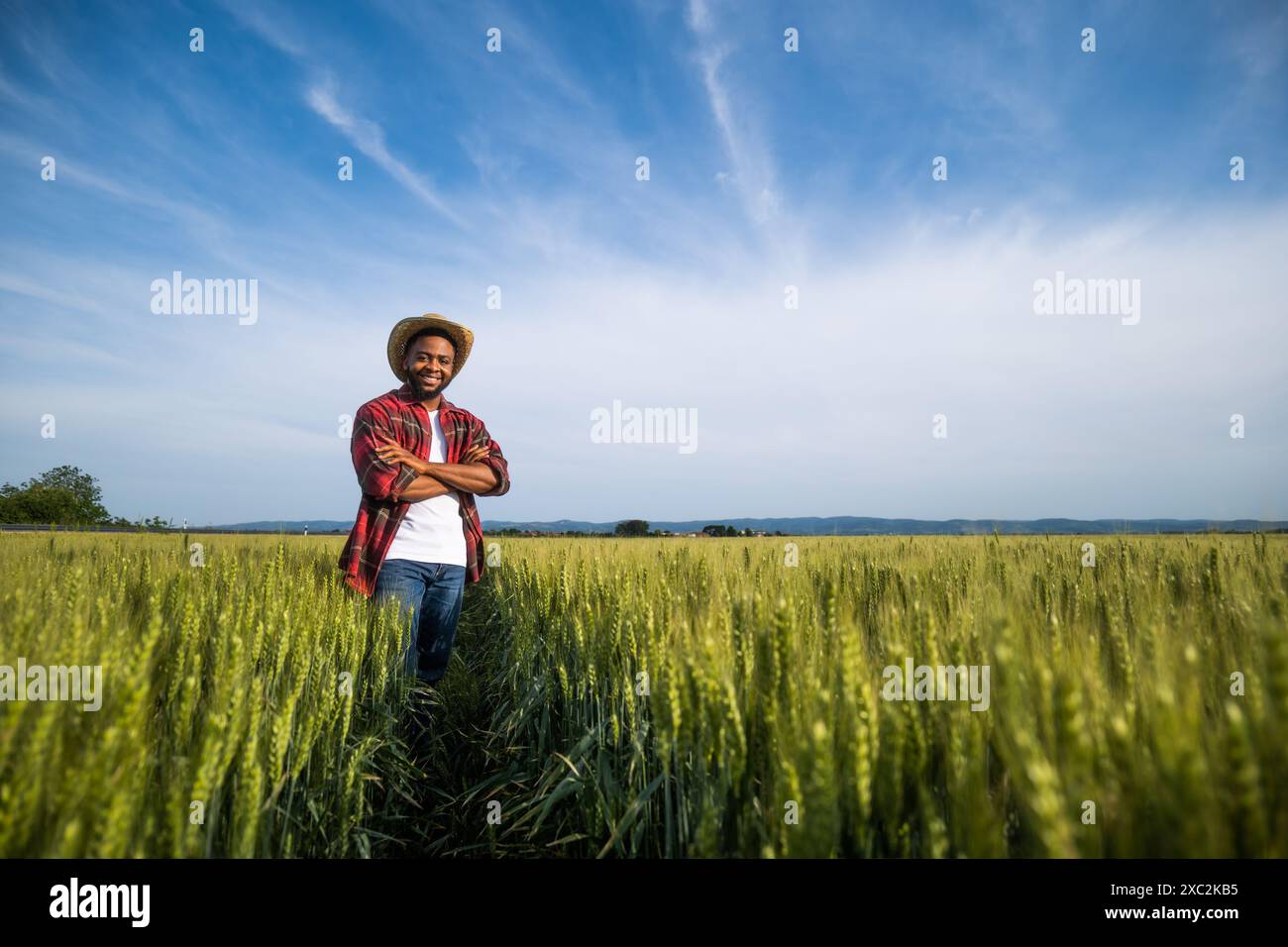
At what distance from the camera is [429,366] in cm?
403

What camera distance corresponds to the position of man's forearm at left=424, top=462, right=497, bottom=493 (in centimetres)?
375

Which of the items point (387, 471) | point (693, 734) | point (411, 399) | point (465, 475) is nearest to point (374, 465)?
point (387, 471)

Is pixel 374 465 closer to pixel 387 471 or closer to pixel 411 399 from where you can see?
pixel 387 471

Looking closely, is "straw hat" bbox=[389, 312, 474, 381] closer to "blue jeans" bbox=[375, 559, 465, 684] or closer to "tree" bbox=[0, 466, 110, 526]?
"blue jeans" bbox=[375, 559, 465, 684]

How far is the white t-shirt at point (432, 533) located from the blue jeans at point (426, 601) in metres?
0.05

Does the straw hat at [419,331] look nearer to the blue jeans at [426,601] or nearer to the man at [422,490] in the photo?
the man at [422,490]

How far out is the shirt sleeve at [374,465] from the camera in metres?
3.53

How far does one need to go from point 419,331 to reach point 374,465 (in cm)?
132

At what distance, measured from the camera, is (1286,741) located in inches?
38.0

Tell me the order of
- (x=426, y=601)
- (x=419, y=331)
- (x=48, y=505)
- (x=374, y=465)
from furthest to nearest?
(x=48, y=505)
(x=419, y=331)
(x=426, y=601)
(x=374, y=465)

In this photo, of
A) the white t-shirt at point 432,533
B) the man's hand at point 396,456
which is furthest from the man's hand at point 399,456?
the white t-shirt at point 432,533

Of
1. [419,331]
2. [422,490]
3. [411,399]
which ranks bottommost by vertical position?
[422,490]
